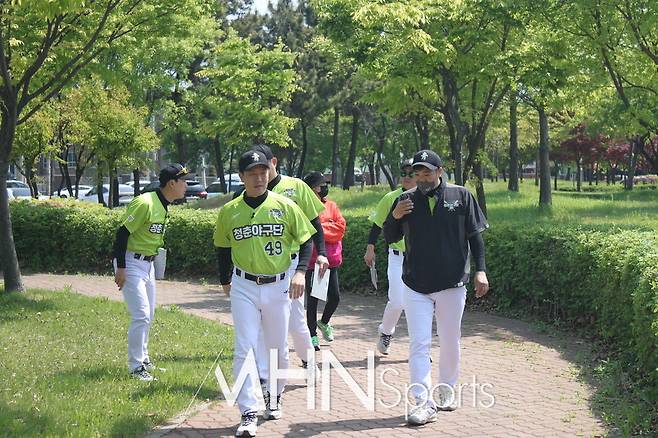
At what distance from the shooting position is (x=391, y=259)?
9.30 meters

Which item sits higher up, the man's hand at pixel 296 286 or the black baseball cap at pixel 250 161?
the black baseball cap at pixel 250 161

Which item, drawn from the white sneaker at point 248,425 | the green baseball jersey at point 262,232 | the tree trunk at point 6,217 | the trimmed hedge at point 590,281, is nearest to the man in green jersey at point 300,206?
the green baseball jersey at point 262,232

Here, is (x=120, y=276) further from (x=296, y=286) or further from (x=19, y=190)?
(x=19, y=190)

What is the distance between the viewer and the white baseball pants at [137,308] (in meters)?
7.97

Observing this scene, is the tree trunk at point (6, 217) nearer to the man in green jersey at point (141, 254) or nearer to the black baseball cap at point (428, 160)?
the man in green jersey at point (141, 254)

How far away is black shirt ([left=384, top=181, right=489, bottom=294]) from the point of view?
6.71m

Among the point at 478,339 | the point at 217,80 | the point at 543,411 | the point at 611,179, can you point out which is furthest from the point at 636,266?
the point at 611,179

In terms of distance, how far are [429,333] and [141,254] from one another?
2849 millimetres

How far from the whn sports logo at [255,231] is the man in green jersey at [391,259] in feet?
8.18

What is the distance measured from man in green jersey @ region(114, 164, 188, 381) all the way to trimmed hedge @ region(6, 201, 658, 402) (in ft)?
13.6

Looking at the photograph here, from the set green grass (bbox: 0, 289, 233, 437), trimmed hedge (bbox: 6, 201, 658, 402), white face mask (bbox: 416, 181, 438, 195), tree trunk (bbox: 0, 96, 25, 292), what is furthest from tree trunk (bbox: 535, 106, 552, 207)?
white face mask (bbox: 416, 181, 438, 195)

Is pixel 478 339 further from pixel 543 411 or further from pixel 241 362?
pixel 241 362

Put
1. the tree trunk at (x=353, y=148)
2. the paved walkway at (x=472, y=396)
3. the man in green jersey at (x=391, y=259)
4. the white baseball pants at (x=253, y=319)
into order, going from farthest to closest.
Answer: the tree trunk at (x=353, y=148) → the man in green jersey at (x=391, y=259) → the paved walkway at (x=472, y=396) → the white baseball pants at (x=253, y=319)

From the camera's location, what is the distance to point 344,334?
10.8 m
